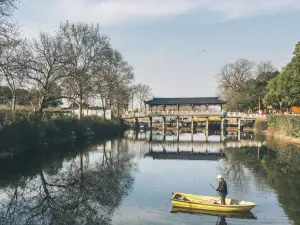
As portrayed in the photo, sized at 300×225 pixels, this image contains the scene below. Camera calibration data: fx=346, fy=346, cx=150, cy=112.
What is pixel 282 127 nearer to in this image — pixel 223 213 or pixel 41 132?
pixel 41 132

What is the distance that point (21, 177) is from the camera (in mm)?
22922

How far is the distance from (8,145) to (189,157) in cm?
1708

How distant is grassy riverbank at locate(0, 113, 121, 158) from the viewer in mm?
30881

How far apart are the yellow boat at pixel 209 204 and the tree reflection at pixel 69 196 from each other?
Result: 307 cm

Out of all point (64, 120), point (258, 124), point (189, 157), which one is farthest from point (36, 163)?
point (258, 124)

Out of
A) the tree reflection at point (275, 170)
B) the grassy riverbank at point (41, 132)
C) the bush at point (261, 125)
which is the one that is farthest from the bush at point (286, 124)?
the grassy riverbank at point (41, 132)

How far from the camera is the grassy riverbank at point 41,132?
3088 centimetres

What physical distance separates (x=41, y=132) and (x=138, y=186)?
20427 millimetres

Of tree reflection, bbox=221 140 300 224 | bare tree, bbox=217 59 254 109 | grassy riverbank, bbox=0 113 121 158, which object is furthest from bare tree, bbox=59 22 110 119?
bare tree, bbox=217 59 254 109

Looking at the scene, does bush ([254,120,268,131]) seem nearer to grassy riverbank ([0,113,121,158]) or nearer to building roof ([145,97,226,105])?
building roof ([145,97,226,105])

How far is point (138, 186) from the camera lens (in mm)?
20781

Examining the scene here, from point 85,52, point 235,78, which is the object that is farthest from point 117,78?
point 235,78

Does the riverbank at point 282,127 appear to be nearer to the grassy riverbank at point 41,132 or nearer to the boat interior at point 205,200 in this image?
the grassy riverbank at point 41,132

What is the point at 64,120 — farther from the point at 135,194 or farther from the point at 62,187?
the point at 135,194
